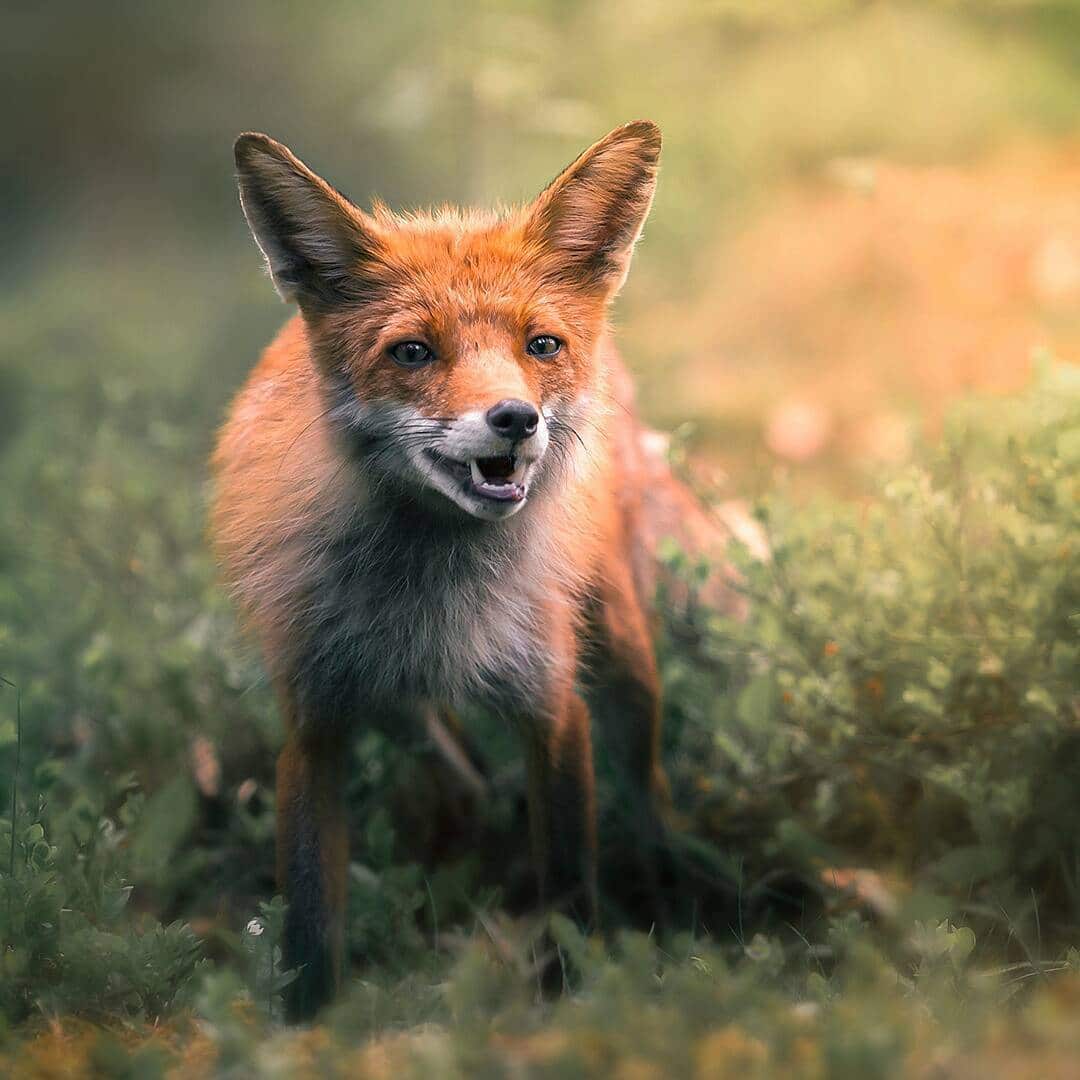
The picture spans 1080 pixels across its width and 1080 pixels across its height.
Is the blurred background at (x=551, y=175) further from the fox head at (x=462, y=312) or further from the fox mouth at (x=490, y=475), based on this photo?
the fox mouth at (x=490, y=475)

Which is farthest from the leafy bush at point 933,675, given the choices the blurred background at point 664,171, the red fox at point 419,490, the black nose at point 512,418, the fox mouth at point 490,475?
the blurred background at point 664,171

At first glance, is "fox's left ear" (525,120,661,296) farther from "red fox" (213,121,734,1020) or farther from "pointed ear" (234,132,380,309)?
"pointed ear" (234,132,380,309)

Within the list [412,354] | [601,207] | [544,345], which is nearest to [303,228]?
[412,354]

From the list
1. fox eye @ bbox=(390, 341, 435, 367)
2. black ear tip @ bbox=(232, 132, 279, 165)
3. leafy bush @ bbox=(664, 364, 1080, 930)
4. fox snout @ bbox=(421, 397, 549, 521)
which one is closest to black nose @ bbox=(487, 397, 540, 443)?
fox snout @ bbox=(421, 397, 549, 521)

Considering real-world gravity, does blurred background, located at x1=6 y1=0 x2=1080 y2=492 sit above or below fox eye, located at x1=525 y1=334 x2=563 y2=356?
above

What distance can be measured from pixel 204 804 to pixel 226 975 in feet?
7.48

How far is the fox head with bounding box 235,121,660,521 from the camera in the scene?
111 inches

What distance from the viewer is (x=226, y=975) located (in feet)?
6.64

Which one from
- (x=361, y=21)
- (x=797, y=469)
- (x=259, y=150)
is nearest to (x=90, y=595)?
(x=259, y=150)

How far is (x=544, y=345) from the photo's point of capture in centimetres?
307

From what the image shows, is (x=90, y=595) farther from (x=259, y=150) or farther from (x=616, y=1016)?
(x=616, y=1016)

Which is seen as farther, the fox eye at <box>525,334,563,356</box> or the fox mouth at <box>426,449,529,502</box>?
the fox eye at <box>525,334,563,356</box>

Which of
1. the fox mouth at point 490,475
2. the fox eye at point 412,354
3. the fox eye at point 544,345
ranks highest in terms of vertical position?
the fox eye at point 544,345

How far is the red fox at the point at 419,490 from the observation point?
2938mm
